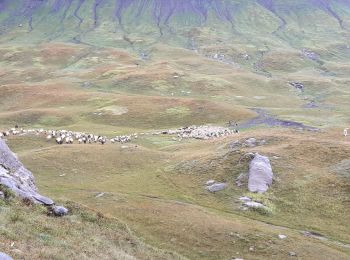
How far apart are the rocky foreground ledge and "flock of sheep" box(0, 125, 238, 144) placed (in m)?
52.8

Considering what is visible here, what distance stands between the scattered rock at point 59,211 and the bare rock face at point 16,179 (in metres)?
0.77

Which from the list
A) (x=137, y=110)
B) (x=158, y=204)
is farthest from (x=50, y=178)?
(x=137, y=110)

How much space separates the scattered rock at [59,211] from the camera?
35.5m

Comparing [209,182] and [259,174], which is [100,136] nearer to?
[209,182]

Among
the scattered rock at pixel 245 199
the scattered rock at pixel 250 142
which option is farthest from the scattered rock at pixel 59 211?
the scattered rock at pixel 250 142

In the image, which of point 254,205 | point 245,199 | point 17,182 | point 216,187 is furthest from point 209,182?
point 17,182

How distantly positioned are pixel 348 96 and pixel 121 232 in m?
165

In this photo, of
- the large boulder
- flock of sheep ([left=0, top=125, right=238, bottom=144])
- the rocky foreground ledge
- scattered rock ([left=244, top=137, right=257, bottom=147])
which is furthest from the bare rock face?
flock of sheep ([left=0, top=125, right=238, bottom=144])

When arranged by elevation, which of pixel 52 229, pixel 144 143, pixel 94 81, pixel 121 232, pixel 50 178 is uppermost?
pixel 52 229

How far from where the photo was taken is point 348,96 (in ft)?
599

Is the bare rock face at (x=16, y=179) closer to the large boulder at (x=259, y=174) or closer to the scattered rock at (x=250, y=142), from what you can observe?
the large boulder at (x=259, y=174)

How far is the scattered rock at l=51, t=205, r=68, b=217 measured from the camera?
117 feet

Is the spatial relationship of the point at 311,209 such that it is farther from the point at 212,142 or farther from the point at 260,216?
the point at 212,142

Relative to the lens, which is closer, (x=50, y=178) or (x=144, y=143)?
(x=50, y=178)
